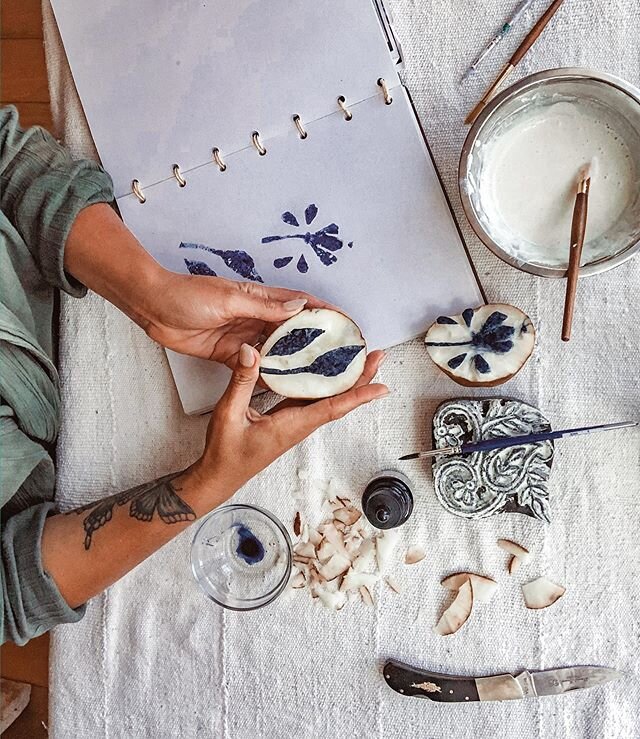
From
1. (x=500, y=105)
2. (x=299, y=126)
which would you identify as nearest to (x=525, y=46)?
(x=500, y=105)

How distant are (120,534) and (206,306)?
224 millimetres

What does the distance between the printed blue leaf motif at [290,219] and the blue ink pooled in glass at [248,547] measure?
0.92 ft

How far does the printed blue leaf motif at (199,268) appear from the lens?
69 cm

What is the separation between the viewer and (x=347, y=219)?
66 centimetres

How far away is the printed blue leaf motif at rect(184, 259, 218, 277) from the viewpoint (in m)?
0.69

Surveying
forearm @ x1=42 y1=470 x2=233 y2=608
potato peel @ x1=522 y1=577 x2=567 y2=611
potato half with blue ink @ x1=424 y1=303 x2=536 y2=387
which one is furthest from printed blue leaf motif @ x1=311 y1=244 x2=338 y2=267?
potato peel @ x1=522 y1=577 x2=567 y2=611

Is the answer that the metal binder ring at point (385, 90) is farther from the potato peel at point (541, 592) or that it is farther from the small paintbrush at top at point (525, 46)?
the potato peel at point (541, 592)

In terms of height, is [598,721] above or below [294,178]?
below

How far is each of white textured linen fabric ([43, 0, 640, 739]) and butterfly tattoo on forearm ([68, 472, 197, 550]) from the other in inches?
1.5

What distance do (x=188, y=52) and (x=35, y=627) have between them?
537 mm

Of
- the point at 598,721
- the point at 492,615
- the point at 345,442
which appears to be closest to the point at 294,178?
the point at 345,442

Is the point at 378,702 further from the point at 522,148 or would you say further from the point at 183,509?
the point at 522,148

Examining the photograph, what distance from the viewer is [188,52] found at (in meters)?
0.68

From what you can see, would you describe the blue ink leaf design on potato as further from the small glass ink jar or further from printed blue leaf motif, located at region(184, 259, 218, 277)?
printed blue leaf motif, located at region(184, 259, 218, 277)
